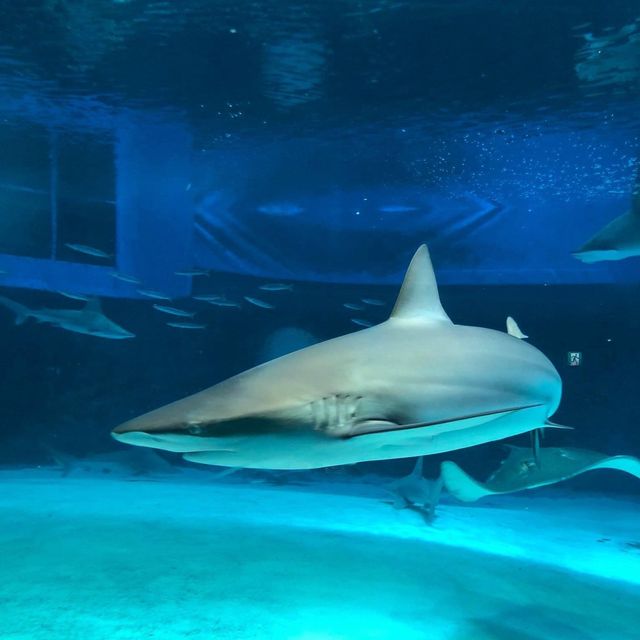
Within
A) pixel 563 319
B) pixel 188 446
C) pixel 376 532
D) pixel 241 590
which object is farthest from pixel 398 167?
pixel 188 446

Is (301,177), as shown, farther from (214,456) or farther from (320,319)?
(214,456)

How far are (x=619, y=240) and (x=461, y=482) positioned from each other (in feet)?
10.2

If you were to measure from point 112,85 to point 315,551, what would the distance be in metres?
8.08

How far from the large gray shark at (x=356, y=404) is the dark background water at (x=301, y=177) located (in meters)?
5.81

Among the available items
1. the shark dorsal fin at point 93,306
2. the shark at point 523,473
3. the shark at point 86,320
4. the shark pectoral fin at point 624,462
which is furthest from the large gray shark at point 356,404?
the shark dorsal fin at point 93,306

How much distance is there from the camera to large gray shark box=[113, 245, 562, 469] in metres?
1.94

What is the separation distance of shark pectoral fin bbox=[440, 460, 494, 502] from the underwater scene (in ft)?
0.14

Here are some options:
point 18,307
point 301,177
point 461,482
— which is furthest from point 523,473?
point 18,307

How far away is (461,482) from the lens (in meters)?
5.96

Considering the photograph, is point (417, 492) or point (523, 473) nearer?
point (523, 473)

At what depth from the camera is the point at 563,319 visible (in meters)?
13.2

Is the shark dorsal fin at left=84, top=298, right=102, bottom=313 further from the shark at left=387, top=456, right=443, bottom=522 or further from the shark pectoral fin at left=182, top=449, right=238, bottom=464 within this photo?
the shark pectoral fin at left=182, top=449, right=238, bottom=464

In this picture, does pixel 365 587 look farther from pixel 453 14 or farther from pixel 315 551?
pixel 453 14

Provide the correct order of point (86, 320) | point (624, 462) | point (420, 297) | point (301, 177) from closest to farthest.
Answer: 1. point (420, 297)
2. point (624, 462)
3. point (86, 320)
4. point (301, 177)
